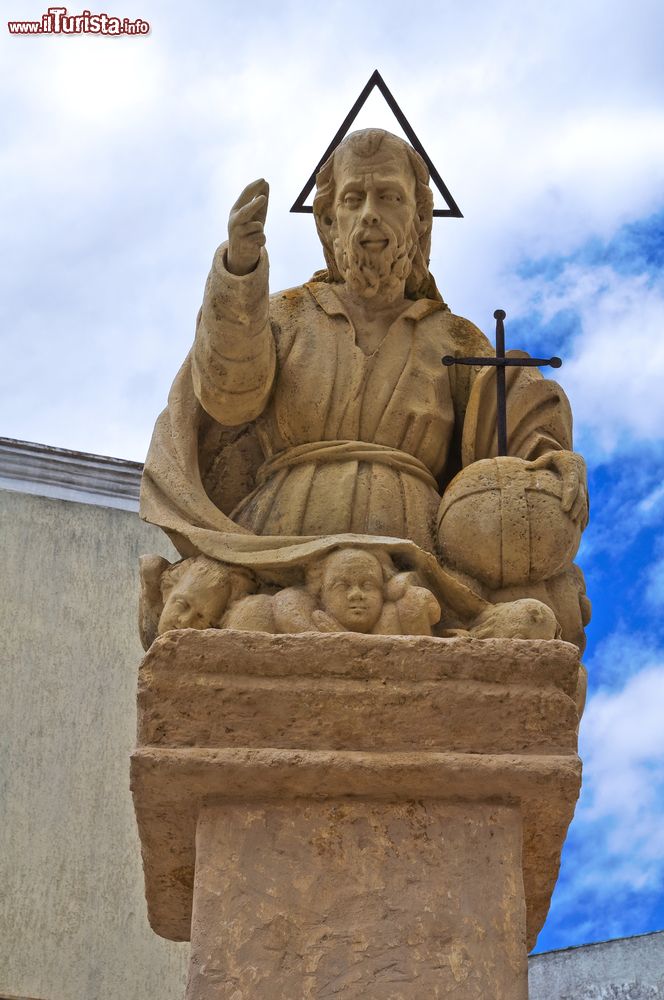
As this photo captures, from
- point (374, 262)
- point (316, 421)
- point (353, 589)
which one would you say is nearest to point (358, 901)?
point (353, 589)

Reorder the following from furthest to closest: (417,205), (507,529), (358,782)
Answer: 1. (417,205)
2. (507,529)
3. (358,782)

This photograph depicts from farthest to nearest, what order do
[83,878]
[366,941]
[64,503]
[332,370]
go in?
[64,503], [83,878], [332,370], [366,941]

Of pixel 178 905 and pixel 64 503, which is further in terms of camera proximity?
pixel 64 503

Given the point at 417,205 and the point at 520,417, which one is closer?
the point at 520,417

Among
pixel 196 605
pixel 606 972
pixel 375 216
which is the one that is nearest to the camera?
pixel 196 605

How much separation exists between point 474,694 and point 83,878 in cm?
488

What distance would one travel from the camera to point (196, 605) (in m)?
4.66

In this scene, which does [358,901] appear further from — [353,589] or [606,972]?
[606,972]

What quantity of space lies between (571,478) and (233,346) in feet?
3.56

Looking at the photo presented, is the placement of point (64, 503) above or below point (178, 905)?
above

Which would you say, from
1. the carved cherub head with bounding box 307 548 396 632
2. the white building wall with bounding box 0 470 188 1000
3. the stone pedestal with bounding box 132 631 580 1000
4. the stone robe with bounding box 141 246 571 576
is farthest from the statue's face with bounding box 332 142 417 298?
the white building wall with bounding box 0 470 188 1000

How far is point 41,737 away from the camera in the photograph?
29.5ft

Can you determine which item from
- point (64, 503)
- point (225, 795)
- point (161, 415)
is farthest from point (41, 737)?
point (225, 795)

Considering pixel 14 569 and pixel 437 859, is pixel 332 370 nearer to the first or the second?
pixel 437 859
